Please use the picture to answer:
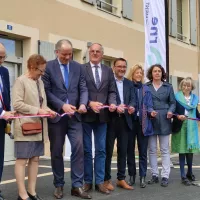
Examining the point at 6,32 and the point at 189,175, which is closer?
the point at 189,175

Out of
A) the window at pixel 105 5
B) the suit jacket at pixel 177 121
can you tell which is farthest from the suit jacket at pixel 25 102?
the window at pixel 105 5

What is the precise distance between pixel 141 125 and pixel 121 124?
46 centimetres

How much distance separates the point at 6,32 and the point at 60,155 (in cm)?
439

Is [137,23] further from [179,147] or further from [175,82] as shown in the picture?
[179,147]

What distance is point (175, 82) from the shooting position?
15617 millimetres

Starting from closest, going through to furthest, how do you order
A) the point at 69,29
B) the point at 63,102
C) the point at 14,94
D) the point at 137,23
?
the point at 14,94 < the point at 63,102 < the point at 69,29 < the point at 137,23

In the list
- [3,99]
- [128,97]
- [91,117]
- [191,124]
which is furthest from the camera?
[191,124]

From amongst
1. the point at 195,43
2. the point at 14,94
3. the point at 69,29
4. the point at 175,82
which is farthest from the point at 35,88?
the point at 195,43

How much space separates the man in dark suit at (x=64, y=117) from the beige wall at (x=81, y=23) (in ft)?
12.8

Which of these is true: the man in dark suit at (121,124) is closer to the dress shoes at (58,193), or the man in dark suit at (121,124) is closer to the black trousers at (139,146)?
the black trousers at (139,146)

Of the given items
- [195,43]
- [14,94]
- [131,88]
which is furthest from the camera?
[195,43]

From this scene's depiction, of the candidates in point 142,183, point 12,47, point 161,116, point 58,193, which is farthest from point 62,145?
point 12,47

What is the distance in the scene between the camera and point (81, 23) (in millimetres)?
11062

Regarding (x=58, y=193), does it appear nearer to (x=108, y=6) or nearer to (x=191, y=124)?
(x=191, y=124)
